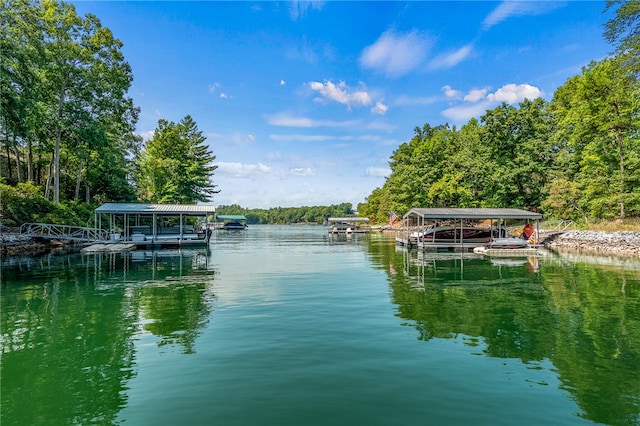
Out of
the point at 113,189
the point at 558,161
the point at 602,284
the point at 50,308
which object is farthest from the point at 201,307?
the point at 558,161

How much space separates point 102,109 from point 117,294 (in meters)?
30.0

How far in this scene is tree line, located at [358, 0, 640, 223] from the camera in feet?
108

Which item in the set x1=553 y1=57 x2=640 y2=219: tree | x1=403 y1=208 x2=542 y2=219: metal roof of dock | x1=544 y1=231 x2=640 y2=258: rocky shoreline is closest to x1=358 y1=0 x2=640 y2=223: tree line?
x1=553 y1=57 x2=640 y2=219: tree

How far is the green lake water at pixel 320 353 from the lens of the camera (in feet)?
17.7

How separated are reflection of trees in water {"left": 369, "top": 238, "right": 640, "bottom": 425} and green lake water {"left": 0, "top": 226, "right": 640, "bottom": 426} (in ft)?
0.17

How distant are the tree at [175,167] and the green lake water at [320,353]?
40424 millimetres

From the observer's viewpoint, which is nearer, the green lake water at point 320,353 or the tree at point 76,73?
the green lake water at point 320,353

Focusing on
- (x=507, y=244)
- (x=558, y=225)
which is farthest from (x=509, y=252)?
(x=558, y=225)

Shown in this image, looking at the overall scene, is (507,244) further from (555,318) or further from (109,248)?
(109,248)

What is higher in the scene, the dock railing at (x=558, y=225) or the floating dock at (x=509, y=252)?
the dock railing at (x=558, y=225)

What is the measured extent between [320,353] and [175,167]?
5260 centimetres

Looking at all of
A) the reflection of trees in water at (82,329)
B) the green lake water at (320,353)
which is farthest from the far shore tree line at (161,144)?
the green lake water at (320,353)

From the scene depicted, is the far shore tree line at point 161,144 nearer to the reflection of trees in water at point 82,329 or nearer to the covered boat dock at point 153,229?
the covered boat dock at point 153,229

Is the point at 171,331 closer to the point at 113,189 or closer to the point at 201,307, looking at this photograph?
the point at 201,307
